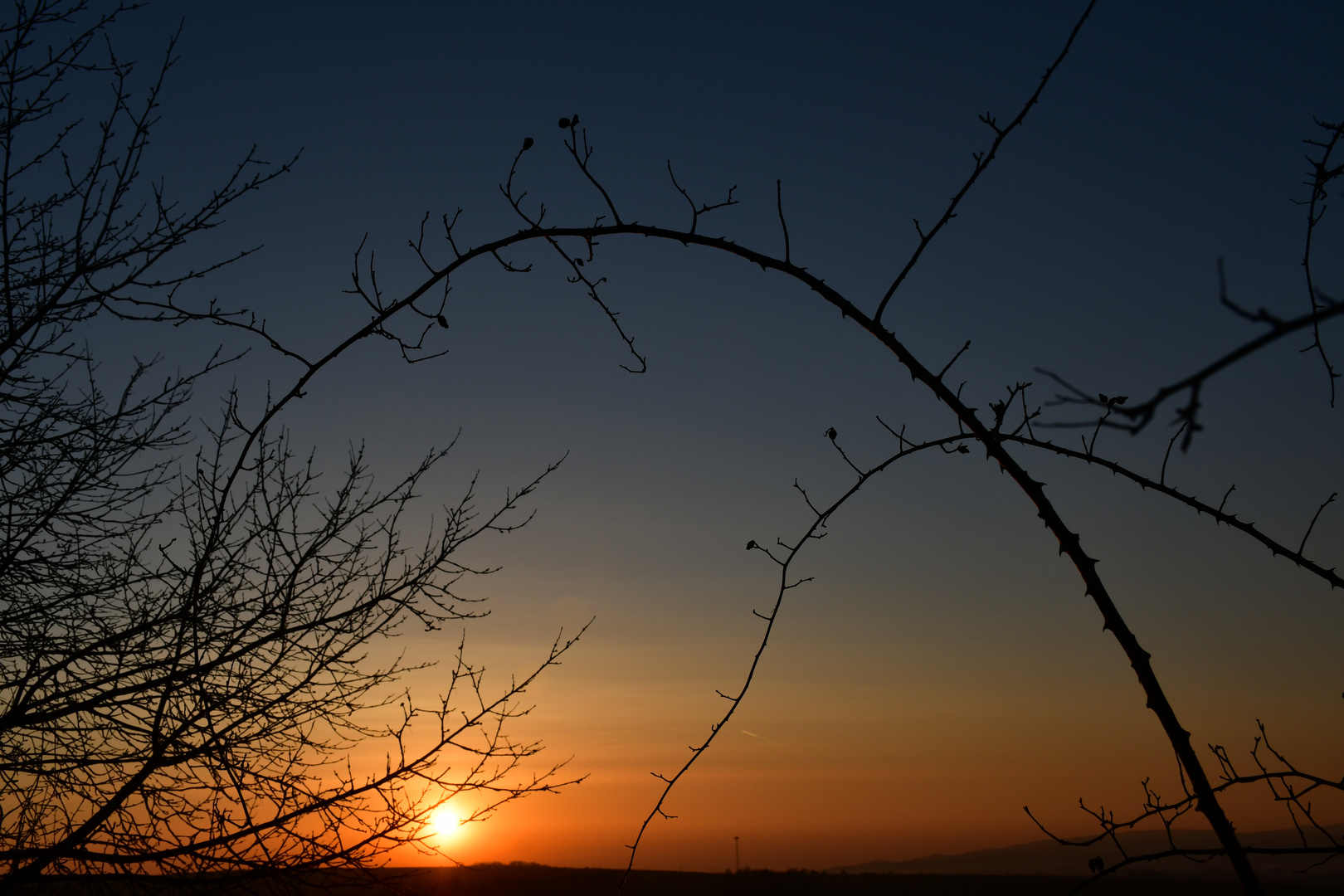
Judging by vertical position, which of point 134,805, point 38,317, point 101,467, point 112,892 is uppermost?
point 38,317

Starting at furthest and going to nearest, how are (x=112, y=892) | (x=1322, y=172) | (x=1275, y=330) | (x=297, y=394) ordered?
(x=112, y=892), (x=1322, y=172), (x=297, y=394), (x=1275, y=330)

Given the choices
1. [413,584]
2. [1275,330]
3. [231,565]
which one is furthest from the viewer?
[413,584]

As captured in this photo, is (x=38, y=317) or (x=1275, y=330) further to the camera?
(x=38, y=317)

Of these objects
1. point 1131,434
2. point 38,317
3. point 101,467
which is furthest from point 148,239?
point 1131,434

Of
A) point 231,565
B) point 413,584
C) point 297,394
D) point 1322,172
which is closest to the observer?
point 297,394

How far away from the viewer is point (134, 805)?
14.0 ft

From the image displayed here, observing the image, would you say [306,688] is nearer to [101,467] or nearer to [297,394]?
[101,467]

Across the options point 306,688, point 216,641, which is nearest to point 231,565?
point 216,641

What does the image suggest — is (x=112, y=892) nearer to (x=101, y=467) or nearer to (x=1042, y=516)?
(x=101, y=467)

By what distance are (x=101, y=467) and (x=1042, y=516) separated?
15.9 ft

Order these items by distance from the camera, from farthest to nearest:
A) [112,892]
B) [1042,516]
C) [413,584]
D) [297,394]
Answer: [413,584]
[112,892]
[297,394]
[1042,516]

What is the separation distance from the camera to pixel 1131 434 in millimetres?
676

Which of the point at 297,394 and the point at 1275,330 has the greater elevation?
the point at 297,394

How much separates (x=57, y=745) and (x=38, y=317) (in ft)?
6.80
